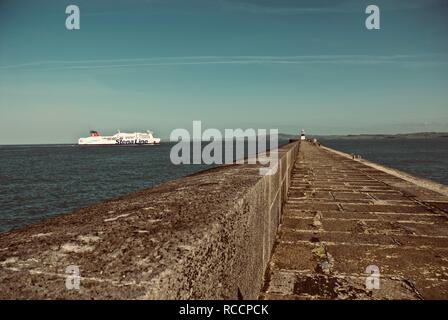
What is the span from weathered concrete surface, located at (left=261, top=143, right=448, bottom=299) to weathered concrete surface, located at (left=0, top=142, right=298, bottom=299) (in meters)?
0.74

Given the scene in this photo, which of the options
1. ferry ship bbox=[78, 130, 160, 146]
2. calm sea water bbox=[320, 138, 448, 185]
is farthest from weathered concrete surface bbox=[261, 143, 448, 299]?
ferry ship bbox=[78, 130, 160, 146]

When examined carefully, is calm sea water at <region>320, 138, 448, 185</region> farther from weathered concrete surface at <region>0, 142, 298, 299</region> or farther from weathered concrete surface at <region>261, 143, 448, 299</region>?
weathered concrete surface at <region>0, 142, 298, 299</region>

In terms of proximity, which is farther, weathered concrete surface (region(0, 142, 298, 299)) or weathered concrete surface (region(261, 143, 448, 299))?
weathered concrete surface (region(261, 143, 448, 299))

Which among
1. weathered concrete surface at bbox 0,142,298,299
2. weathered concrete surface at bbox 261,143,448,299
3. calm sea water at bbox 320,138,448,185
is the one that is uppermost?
weathered concrete surface at bbox 0,142,298,299

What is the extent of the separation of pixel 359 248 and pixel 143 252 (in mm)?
2553

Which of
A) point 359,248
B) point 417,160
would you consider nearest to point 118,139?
point 417,160

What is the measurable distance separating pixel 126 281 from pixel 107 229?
464 mm

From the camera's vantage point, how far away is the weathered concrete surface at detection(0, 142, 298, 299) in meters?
0.81

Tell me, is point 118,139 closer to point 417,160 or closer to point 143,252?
point 417,160

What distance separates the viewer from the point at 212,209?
4.79 ft

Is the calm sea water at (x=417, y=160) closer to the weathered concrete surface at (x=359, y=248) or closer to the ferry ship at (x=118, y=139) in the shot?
the weathered concrete surface at (x=359, y=248)

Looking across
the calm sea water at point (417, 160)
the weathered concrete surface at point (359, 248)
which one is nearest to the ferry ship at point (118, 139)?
the calm sea water at point (417, 160)

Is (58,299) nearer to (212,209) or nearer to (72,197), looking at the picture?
(212,209)

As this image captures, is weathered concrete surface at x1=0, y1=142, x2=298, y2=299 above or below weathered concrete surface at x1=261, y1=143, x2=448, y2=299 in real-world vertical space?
above
